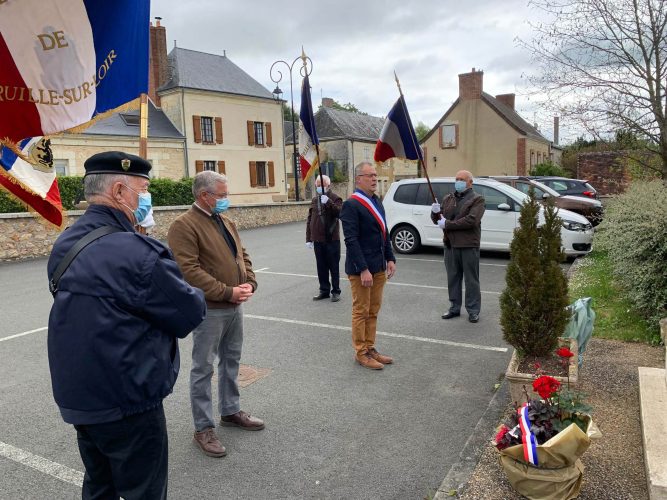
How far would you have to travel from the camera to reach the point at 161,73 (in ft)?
102

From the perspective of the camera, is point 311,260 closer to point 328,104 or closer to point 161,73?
point 161,73

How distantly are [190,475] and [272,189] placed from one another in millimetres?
33686

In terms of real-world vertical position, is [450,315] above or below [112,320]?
below

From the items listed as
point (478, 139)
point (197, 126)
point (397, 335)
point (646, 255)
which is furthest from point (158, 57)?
point (646, 255)

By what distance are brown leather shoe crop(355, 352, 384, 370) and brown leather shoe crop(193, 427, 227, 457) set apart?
6.35 ft

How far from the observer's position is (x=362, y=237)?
17.6 ft

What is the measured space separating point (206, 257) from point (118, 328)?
5.07 feet

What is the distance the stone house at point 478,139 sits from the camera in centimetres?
3516

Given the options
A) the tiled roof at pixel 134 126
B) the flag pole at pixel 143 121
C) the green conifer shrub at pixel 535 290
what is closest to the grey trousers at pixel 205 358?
the flag pole at pixel 143 121

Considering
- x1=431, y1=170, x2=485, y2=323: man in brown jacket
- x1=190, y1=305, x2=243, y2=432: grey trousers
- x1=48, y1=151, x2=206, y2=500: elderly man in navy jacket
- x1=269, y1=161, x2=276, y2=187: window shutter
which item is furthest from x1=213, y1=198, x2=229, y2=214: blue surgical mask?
x1=269, y1=161, x2=276, y2=187: window shutter

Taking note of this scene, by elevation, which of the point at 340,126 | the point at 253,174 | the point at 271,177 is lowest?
Answer: the point at 271,177

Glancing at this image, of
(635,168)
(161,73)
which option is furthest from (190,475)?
(161,73)

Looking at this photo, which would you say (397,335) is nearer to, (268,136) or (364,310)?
(364,310)

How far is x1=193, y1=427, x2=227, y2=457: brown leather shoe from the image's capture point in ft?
12.0
